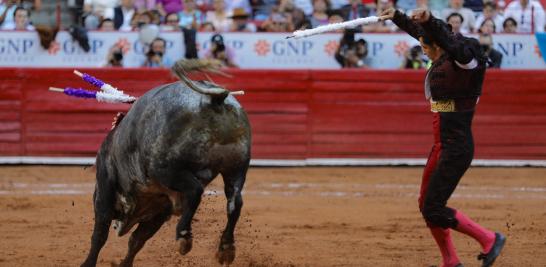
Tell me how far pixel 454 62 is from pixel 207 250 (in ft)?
9.85

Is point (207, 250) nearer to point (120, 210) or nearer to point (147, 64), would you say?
point (120, 210)

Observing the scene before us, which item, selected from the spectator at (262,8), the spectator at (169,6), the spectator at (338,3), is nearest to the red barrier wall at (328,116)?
the spectator at (338,3)

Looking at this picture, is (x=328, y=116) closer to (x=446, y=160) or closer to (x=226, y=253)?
(x=446, y=160)

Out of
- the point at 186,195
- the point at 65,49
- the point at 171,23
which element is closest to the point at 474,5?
the point at 171,23

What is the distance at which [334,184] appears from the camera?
13.2m

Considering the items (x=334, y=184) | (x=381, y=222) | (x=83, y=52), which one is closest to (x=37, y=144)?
(x=83, y=52)

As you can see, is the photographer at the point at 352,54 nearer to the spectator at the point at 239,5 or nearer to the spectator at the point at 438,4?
the spectator at the point at 438,4

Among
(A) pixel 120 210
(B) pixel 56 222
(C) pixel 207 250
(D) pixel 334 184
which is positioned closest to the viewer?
(A) pixel 120 210

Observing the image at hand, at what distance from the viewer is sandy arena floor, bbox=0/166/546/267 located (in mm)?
8688

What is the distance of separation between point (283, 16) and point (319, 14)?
1.65 feet

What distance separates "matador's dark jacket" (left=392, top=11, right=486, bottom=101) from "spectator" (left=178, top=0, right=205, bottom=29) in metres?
8.48

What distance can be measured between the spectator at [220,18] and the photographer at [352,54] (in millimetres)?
1567

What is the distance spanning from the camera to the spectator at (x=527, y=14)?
49.7 ft

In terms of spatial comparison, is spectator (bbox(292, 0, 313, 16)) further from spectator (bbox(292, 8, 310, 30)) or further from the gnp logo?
the gnp logo
